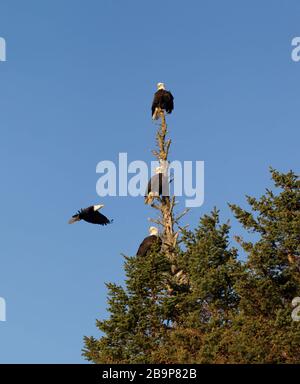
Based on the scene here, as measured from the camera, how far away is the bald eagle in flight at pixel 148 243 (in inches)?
1368

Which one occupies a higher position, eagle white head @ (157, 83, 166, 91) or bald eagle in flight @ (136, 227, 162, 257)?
eagle white head @ (157, 83, 166, 91)

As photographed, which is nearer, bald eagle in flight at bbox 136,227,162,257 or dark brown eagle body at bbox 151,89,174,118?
bald eagle in flight at bbox 136,227,162,257

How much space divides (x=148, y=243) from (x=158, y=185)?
306cm

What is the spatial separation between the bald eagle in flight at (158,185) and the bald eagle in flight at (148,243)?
1912mm

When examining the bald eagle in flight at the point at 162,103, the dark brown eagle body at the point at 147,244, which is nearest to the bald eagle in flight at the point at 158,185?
the dark brown eagle body at the point at 147,244

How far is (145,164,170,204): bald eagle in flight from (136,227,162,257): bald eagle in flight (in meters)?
1.91

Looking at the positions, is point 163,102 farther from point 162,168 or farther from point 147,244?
point 147,244

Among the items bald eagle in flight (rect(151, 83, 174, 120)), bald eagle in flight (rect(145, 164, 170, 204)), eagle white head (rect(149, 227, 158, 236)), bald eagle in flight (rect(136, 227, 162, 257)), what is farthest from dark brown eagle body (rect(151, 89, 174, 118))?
bald eagle in flight (rect(136, 227, 162, 257))

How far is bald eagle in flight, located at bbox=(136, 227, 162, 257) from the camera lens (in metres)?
34.8

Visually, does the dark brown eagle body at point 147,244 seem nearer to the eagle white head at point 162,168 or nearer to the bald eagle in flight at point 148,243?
the bald eagle in flight at point 148,243

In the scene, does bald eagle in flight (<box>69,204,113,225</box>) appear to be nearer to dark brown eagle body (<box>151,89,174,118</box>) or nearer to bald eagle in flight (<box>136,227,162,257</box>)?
bald eagle in flight (<box>136,227,162,257</box>)

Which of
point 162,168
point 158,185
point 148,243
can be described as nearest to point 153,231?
point 148,243
